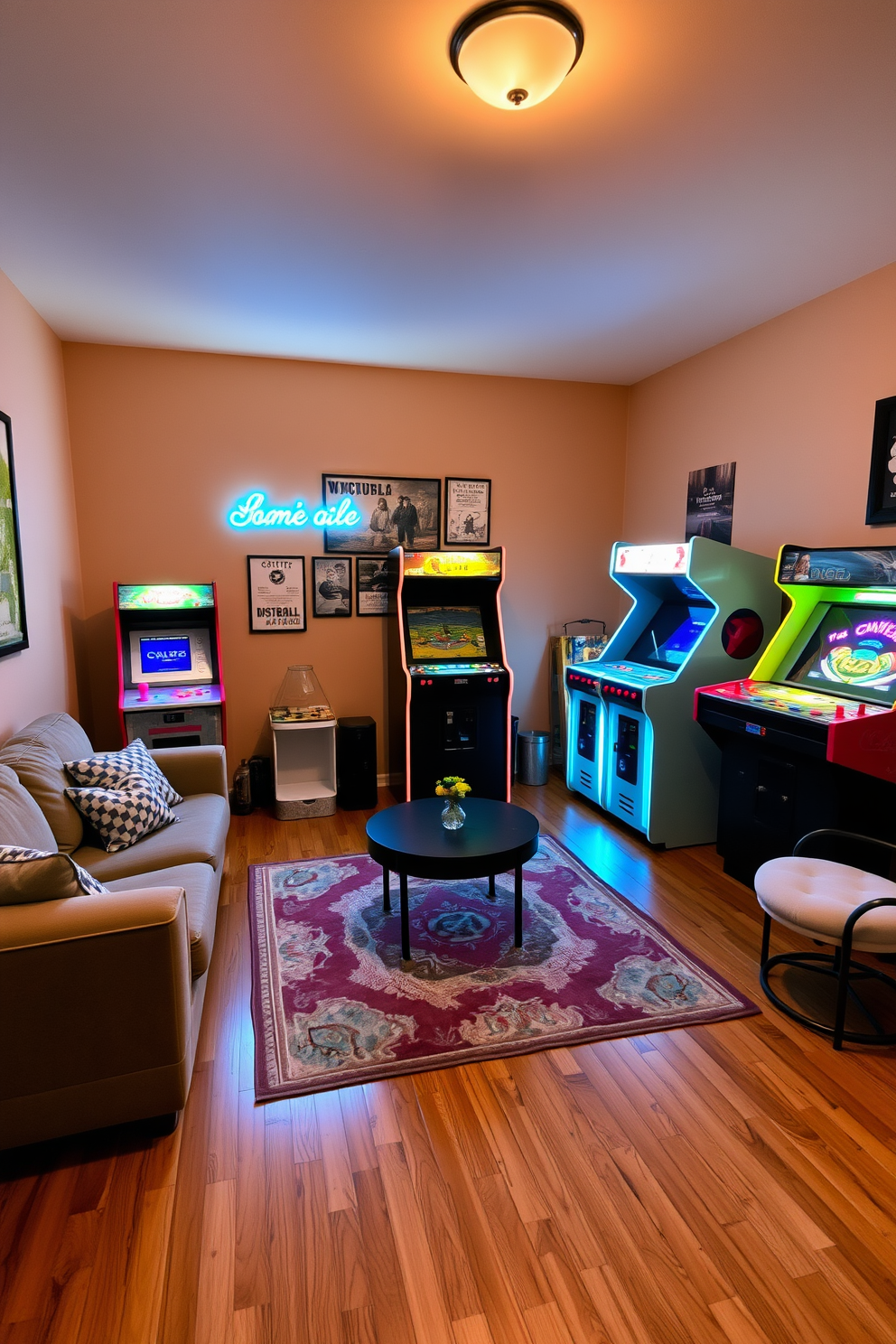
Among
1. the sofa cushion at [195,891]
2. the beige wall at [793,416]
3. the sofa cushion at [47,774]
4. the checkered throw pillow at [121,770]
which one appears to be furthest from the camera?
the beige wall at [793,416]

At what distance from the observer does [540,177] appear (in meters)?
2.41

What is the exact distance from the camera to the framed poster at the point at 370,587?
4.86 metres

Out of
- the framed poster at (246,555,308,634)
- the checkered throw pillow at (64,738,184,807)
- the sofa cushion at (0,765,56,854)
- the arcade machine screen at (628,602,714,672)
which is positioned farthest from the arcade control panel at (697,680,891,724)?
the sofa cushion at (0,765,56,854)

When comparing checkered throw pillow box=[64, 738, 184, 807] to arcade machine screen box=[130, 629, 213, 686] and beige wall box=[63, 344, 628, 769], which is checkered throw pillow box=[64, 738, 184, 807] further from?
beige wall box=[63, 344, 628, 769]

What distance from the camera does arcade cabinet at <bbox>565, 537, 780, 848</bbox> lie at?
12.2 ft

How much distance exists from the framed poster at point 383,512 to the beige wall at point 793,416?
1.68 metres

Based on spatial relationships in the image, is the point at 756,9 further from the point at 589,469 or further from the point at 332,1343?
the point at 589,469

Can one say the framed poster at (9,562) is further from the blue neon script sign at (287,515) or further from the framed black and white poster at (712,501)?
the framed black and white poster at (712,501)

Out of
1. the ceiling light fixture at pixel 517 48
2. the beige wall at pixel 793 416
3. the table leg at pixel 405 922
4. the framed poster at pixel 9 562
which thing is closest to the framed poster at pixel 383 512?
the beige wall at pixel 793 416

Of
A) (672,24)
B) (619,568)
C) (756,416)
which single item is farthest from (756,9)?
(619,568)

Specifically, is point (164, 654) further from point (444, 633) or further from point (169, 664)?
point (444, 633)

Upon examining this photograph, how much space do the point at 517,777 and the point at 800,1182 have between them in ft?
11.2

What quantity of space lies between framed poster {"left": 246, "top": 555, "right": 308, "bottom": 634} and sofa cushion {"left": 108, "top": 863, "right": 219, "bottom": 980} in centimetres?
232

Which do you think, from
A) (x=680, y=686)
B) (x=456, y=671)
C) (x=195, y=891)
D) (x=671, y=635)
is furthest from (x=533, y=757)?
(x=195, y=891)
